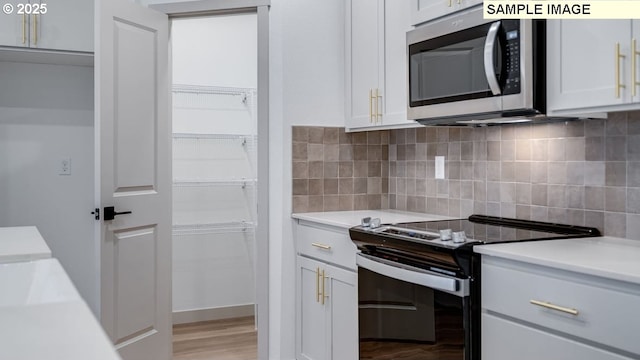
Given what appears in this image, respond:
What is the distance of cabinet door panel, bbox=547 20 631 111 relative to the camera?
170cm

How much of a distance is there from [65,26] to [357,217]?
197 cm

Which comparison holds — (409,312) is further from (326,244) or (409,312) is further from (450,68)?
(450,68)

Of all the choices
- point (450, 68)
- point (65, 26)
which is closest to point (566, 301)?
point (450, 68)

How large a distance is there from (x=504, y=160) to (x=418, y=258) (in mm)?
733

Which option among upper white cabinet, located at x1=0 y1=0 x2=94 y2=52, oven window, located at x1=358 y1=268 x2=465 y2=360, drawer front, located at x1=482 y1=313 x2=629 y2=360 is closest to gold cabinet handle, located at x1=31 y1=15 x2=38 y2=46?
upper white cabinet, located at x1=0 y1=0 x2=94 y2=52

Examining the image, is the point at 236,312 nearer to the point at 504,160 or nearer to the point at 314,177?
the point at 314,177

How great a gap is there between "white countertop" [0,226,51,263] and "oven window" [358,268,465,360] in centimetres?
124

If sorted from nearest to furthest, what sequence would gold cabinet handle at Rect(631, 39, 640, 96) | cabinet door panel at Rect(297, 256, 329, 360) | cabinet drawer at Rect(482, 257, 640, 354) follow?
cabinet drawer at Rect(482, 257, 640, 354)
gold cabinet handle at Rect(631, 39, 640, 96)
cabinet door panel at Rect(297, 256, 329, 360)

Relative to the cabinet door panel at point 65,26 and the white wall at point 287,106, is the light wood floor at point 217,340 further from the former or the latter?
the cabinet door panel at point 65,26

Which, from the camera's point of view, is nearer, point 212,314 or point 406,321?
point 406,321

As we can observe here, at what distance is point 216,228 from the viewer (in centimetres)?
420

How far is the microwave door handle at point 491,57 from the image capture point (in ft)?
6.54

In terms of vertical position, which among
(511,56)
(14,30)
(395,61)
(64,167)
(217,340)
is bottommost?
(217,340)

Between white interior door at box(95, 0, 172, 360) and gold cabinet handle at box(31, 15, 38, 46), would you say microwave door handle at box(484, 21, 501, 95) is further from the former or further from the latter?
gold cabinet handle at box(31, 15, 38, 46)
